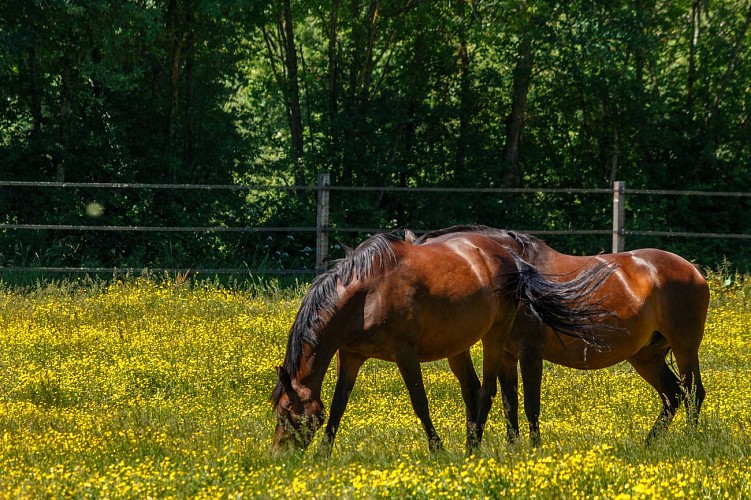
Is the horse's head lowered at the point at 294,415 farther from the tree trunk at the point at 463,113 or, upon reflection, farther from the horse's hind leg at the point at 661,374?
the tree trunk at the point at 463,113

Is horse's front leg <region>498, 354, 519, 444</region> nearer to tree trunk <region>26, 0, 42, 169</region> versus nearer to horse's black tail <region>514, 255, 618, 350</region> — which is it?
horse's black tail <region>514, 255, 618, 350</region>

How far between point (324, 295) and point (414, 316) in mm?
595

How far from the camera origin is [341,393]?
21.3 feet

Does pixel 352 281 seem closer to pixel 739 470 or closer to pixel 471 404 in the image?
pixel 471 404

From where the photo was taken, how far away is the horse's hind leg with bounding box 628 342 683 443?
7750 mm

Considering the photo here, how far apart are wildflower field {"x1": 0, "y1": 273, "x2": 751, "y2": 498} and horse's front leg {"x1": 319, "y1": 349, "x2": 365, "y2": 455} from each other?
0.44 feet

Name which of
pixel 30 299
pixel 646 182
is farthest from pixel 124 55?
pixel 646 182

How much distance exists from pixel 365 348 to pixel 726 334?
6.28 m

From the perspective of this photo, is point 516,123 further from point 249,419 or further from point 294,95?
point 249,419

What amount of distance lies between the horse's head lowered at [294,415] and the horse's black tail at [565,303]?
5.65 feet

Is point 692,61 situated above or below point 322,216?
above

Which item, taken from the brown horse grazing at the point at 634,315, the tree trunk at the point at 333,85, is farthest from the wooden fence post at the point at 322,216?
→ the brown horse grazing at the point at 634,315

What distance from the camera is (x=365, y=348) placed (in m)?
6.55

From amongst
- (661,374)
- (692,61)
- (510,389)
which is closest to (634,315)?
(661,374)
